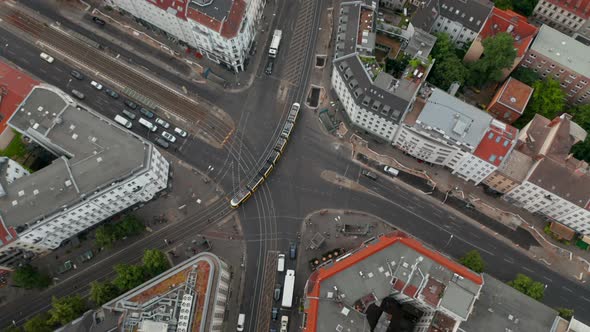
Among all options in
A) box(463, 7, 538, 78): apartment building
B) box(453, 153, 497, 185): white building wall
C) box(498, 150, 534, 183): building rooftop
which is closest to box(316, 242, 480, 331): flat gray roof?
box(453, 153, 497, 185): white building wall

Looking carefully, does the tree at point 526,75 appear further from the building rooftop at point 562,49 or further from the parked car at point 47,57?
the parked car at point 47,57

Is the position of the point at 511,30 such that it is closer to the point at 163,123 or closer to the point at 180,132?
the point at 180,132

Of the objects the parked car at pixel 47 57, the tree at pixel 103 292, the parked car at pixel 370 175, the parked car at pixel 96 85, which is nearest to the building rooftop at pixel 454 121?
the parked car at pixel 370 175

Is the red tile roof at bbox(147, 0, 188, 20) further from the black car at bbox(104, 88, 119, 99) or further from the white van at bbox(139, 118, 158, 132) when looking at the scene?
the white van at bbox(139, 118, 158, 132)

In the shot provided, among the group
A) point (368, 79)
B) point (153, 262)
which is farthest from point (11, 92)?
point (368, 79)

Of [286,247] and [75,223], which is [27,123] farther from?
[286,247]

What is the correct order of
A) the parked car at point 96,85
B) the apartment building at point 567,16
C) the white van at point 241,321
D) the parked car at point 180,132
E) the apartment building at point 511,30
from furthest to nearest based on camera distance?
the parked car at point 96,85 → the parked car at point 180,132 → the apartment building at point 567,16 → the apartment building at point 511,30 → the white van at point 241,321
